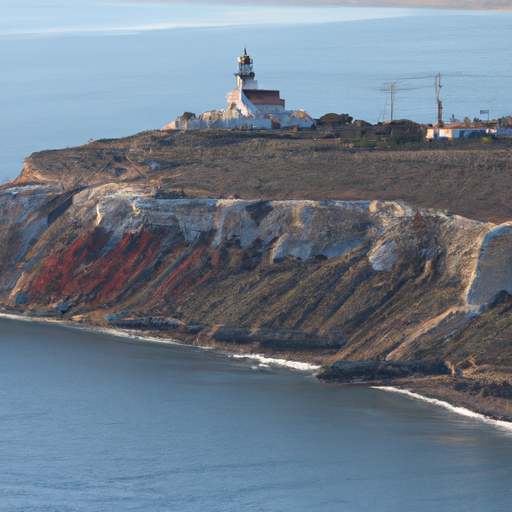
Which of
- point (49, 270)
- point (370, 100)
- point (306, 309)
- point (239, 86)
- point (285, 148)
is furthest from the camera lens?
point (370, 100)

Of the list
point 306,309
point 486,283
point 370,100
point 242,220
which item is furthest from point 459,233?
point 370,100

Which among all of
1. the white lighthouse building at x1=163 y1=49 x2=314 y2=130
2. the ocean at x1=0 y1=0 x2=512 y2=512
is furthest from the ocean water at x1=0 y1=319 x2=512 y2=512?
the white lighthouse building at x1=163 y1=49 x2=314 y2=130

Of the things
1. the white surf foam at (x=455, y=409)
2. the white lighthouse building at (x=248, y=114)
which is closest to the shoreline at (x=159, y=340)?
the white surf foam at (x=455, y=409)

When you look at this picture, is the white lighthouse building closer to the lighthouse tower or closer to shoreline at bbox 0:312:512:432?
the lighthouse tower

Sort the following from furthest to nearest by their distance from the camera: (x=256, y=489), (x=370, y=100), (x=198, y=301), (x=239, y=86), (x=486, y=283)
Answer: (x=370, y=100) < (x=239, y=86) < (x=198, y=301) < (x=486, y=283) < (x=256, y=489)

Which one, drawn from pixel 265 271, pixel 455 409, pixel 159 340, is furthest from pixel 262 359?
pixel 455 409

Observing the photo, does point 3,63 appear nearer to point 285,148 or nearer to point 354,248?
point 285,148
